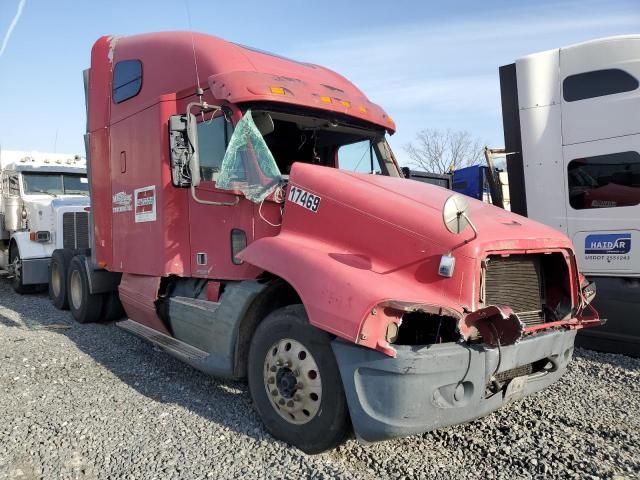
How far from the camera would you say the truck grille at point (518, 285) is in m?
3.41

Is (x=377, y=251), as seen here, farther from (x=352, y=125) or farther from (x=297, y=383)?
(x=352, y=125)

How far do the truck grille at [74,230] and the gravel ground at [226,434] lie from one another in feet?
14.5

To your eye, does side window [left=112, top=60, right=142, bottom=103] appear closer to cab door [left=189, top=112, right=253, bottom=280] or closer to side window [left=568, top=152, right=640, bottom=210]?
cab door [left=189, top=112, right=253, bottom=280]

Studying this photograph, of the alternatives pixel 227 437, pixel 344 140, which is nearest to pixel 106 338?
pixel 227 437

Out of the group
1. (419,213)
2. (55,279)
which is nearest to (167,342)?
(419,213)

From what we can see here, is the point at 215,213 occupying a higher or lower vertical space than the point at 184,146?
lower

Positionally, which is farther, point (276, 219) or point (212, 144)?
point (212, 144)

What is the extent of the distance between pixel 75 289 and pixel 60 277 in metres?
0.74

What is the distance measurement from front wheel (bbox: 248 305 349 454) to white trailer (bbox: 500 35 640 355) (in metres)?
3.72

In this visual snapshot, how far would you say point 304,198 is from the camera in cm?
380

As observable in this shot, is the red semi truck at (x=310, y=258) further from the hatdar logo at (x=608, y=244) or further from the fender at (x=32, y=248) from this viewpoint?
the fender at (x=32, y=248)

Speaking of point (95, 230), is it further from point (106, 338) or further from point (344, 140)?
point (344, 140)

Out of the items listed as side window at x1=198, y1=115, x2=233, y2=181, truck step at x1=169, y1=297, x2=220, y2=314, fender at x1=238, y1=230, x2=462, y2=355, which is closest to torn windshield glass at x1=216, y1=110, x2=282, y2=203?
side window at x1=198, y1=115, x2=233, y2=181

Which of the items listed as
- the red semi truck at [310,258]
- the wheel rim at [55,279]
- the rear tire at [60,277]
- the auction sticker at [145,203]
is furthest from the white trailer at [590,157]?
the wheel rim at [55,279]
